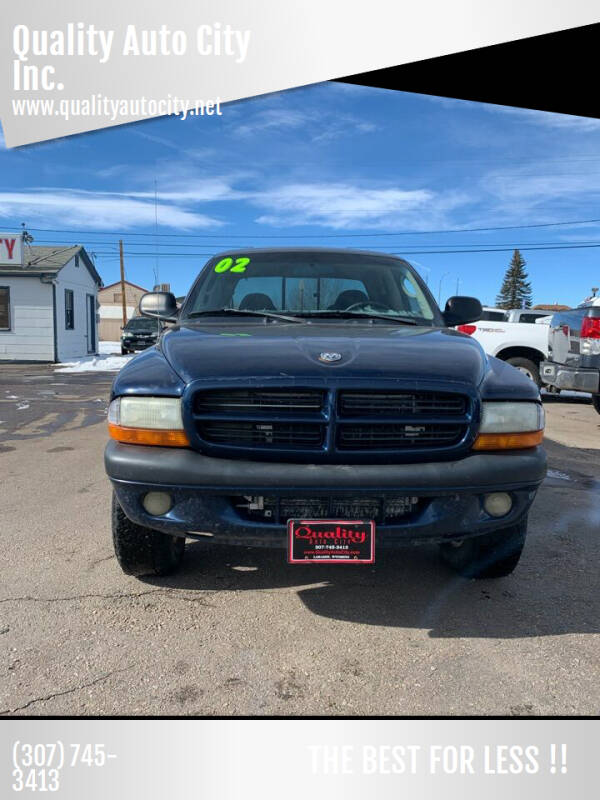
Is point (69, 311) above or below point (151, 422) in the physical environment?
above

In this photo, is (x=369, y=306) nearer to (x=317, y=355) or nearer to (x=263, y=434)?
(x=317, y=355)

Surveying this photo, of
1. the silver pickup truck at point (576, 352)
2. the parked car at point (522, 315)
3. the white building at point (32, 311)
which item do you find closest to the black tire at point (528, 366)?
the silver pickup truck at point (576, 352)

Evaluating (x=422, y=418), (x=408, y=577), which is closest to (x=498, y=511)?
(x=422, y=418)

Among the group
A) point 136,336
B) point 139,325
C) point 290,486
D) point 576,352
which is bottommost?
point 290,486

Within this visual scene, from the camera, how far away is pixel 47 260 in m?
21.3

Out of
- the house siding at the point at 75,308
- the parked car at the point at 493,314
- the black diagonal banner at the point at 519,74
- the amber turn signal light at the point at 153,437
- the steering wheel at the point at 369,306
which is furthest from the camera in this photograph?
the house siding at the point at 75,308

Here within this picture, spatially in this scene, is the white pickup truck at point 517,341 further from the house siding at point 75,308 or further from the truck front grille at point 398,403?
the house siding at point 75,308

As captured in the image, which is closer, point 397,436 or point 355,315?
point 397,436

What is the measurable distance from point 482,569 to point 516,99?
28.3ft

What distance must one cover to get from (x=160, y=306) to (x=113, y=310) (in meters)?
62.7

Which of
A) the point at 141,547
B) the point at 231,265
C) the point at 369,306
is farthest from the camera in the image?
the point at 231,265

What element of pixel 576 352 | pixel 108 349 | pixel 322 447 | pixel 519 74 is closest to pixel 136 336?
pixel 108 349

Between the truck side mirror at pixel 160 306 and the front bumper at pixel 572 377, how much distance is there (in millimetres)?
5106

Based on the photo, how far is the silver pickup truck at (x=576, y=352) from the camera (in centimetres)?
683
